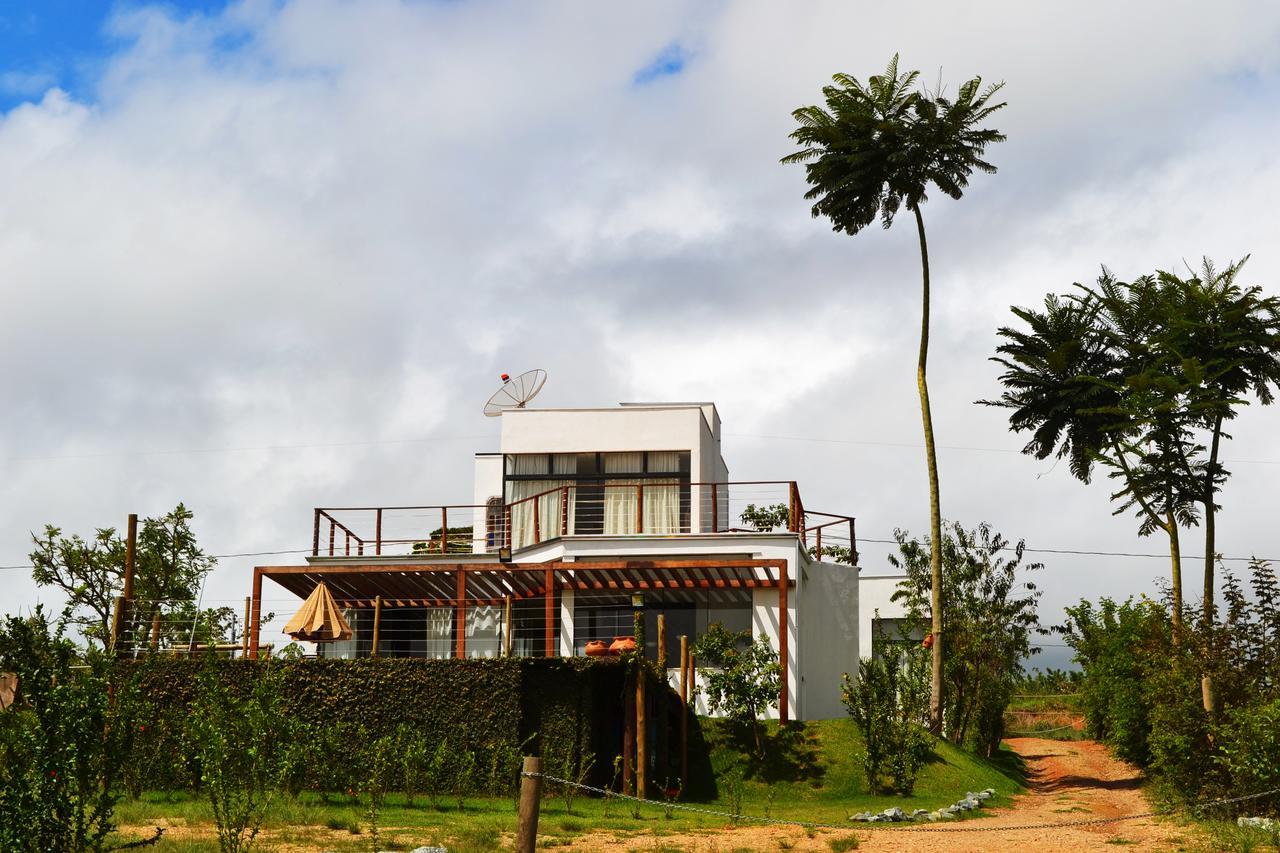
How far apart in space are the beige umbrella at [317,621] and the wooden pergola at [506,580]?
2.67 feet

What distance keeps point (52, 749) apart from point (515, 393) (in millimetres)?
23333

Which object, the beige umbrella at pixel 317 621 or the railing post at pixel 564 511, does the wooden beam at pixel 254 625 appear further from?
the railing post at pixel 564 511

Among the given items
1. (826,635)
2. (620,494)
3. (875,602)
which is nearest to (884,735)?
(826,635)

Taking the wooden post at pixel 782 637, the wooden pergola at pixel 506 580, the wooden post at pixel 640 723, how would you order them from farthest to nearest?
the wooden pergola at pixel 506 580
the wooden post at pixel 782 637
the wooden post at pixel 640 723

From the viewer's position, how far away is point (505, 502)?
30594 mm

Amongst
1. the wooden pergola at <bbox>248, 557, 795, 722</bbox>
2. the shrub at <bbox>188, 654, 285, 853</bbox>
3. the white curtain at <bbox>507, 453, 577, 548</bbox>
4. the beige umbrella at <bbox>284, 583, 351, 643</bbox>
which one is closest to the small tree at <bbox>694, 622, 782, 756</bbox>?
the wooden pergola at <bbox>248, 557, 795, 722</bbox>

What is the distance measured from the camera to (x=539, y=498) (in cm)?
2981

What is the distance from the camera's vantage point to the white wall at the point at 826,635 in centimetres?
2700

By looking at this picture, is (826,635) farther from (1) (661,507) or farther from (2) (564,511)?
(2) (564,511)

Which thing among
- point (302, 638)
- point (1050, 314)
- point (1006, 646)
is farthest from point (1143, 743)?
point (302, 638)

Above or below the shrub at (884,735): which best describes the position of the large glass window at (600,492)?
above

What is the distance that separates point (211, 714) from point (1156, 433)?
64.9 feet

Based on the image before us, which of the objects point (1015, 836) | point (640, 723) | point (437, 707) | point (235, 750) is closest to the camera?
point (235, 750)

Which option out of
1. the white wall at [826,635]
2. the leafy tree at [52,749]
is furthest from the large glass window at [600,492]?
the leafy tree at [52,749]
